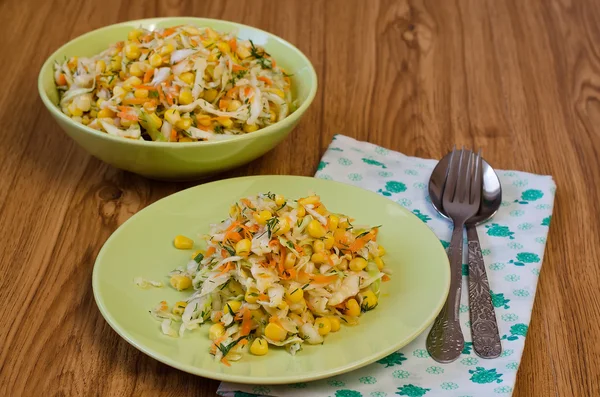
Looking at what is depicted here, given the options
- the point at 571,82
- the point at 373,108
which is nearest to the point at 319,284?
the point at 373,108

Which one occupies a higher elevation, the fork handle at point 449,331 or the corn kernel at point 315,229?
the corn kernel at point 315,229

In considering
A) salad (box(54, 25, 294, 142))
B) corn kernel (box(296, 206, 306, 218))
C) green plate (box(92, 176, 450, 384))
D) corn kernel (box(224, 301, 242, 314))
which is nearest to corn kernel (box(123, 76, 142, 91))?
salad (box(54, 25, 294, 142))

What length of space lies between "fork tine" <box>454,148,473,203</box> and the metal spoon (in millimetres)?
43

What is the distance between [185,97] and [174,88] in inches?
1.8

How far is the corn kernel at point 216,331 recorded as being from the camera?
62.8 inches

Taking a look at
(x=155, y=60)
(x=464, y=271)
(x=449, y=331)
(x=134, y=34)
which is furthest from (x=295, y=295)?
(x=134, y=34)

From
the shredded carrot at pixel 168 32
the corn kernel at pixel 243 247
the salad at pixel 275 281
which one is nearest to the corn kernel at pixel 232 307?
the salad at pixel 275 281

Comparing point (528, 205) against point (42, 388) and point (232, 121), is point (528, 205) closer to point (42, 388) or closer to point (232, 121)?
A: point (232, 121)

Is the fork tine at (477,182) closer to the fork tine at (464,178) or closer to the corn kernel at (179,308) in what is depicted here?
the fork tine at (464,178)

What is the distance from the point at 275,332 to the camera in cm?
157

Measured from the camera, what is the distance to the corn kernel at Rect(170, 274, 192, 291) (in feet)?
5.75

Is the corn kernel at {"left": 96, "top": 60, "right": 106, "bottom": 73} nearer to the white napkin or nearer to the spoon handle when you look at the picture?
the white napkin

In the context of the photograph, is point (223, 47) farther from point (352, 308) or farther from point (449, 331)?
point (449, 331)

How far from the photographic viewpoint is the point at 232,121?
6.94 feet
